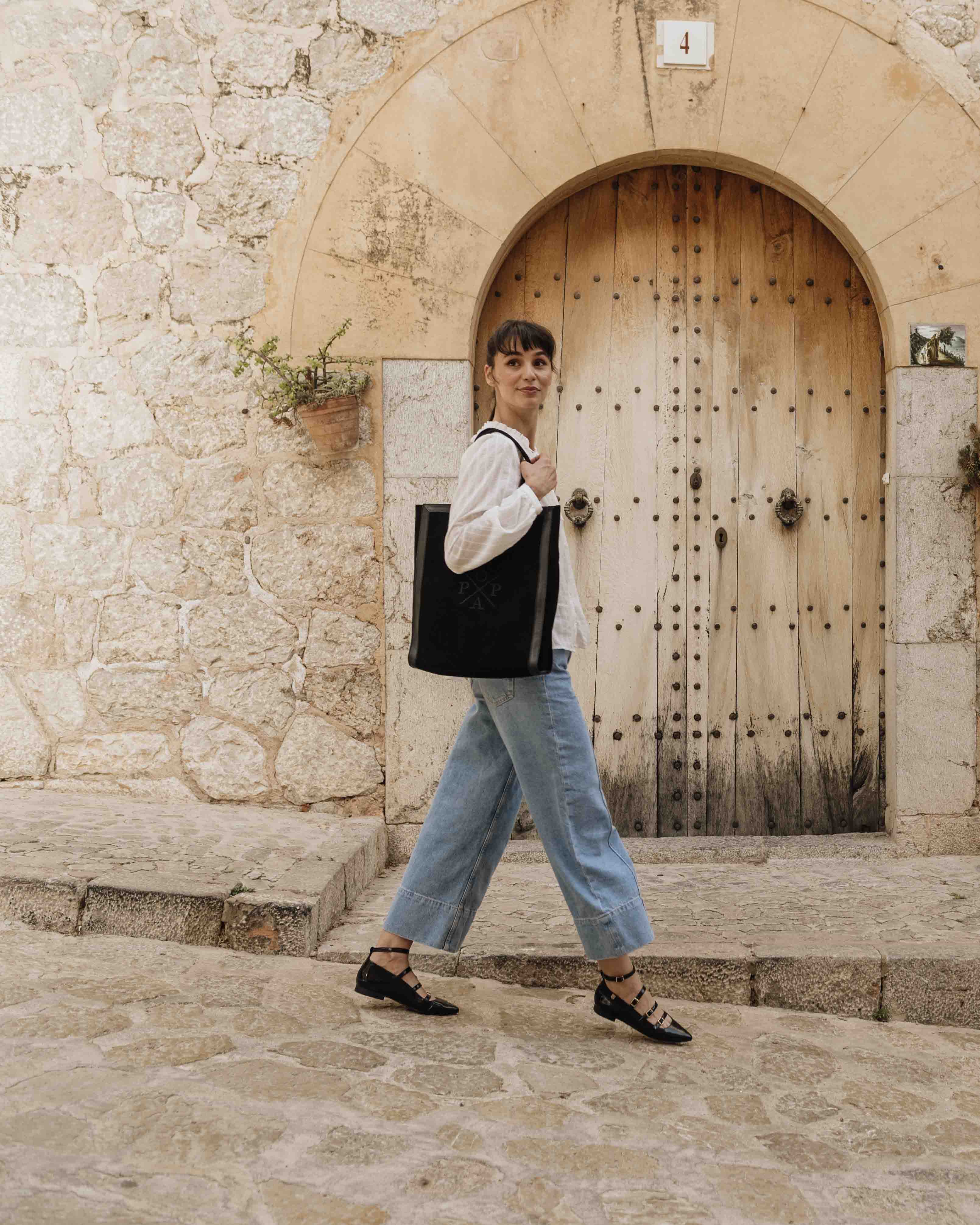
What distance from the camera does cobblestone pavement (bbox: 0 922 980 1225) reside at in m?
1.91

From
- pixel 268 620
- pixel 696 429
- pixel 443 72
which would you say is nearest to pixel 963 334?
pixel 696 429

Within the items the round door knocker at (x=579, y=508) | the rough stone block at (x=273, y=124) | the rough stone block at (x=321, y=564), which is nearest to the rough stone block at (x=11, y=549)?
the rough stone block at (x=321, y=564)

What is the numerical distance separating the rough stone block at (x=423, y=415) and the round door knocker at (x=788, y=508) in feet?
4.28

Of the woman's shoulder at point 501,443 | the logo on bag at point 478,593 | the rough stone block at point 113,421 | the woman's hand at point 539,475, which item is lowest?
the logo on bag at point 478,593

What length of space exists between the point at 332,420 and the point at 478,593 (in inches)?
69.7

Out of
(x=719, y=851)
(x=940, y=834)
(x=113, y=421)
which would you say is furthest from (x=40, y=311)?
(x=940, y=834)

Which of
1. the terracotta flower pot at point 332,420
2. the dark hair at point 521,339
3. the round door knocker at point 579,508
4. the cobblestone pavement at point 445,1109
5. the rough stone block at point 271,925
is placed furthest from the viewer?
the round door knocker at point 579,508

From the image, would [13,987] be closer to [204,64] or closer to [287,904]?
[287,904]

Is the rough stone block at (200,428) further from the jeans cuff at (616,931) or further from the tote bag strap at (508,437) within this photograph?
the jeans cuff at (616,931)

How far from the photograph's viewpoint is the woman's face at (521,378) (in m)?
2.70

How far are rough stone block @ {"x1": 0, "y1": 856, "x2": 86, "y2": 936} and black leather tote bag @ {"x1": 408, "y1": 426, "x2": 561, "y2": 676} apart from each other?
57.8 inches

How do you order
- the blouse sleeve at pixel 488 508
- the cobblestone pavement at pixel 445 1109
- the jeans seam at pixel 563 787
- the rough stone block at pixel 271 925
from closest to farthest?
the cobblestone pavement at pixel 445 1109, the blouse sleeve at pixel 488 508, the jeans seam at pixel 563 787, the rough stone block at pixel 271 925

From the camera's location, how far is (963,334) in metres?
4.25

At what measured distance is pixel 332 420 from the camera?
4.09 m
